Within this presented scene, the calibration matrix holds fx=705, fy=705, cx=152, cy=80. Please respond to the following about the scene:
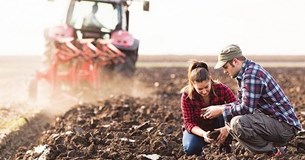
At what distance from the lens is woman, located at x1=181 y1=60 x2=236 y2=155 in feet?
21.2

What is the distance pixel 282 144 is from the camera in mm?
6855

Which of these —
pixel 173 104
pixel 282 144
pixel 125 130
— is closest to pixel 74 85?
pixel 173 104

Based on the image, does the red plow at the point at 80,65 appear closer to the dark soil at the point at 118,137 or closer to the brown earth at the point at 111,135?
the brown earth at the point at 111,135

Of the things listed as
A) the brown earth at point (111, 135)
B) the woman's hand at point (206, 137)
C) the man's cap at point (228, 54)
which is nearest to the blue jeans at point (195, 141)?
the brown earth at point (111, 135)

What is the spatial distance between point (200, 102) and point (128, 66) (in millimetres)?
7667

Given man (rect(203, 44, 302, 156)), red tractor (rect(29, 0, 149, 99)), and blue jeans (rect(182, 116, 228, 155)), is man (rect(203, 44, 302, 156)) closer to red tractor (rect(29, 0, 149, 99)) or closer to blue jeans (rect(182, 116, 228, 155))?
blue jeans (rect(182, 116, 228, 155))

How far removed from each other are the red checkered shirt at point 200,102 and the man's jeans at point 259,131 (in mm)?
306

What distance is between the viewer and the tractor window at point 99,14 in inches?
588

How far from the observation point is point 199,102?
6883 millimetres

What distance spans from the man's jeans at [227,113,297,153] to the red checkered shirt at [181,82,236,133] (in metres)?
0.31

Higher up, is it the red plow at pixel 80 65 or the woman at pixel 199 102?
the woman at pixel 199 102

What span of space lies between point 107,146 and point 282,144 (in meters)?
2.07

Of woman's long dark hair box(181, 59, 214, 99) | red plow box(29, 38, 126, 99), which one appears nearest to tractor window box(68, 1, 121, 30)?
red plow box(29, 38, 126, 99)

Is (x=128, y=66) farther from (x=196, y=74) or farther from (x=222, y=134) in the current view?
(x=196, y=74)
